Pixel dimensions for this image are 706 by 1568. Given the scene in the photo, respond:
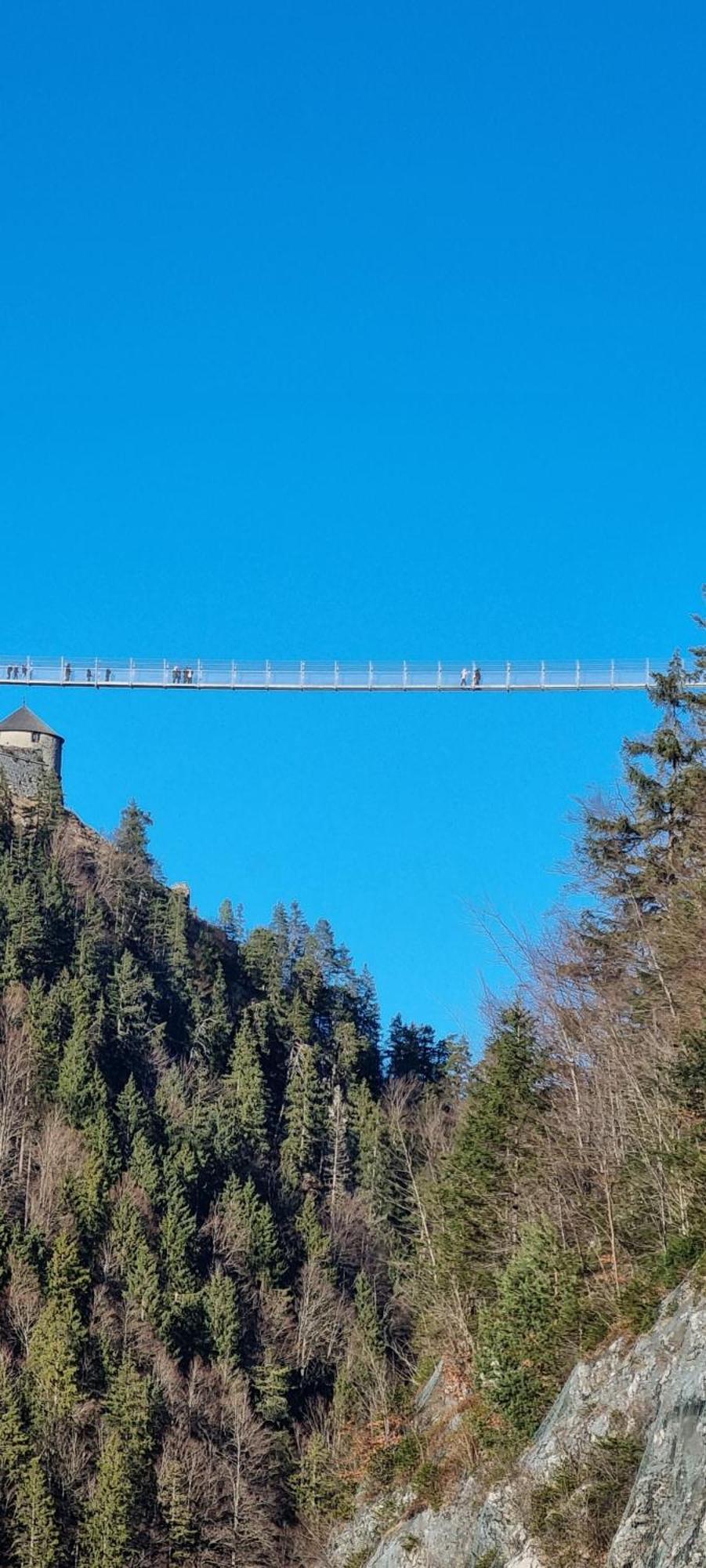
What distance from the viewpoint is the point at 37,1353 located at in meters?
70.4

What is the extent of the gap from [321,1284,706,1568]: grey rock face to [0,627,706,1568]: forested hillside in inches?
32.7

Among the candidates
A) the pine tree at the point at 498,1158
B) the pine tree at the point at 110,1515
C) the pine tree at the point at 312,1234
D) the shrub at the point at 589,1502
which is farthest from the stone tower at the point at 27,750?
the shrub at the point at 589,1502

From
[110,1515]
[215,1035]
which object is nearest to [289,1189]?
[215,1035]

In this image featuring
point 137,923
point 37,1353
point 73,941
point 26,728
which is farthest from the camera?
point 26,728

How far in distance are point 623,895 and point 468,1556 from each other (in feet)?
48.4

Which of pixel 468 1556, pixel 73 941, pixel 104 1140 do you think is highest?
pixel 73 941

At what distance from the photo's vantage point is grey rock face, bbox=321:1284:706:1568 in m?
19.5

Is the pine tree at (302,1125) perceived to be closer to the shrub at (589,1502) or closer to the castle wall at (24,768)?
the castle wall at (24,768)

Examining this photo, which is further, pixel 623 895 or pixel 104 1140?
pixel 104 1140

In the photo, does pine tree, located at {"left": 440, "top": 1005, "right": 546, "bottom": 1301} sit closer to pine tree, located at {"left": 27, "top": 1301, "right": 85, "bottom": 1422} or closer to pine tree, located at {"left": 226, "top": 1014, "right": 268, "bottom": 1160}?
pine tree, located at {"left": 27, "top": 1301, "right": 85, "bottom": 1422}

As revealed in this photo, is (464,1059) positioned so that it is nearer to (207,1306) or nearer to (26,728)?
(207,1306)

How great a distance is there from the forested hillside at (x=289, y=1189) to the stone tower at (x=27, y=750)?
13.4ft

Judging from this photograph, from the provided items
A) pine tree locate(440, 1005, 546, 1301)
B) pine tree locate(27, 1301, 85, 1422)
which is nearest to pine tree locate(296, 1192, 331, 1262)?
pine tree locate(27, 1301, 85, 1422)

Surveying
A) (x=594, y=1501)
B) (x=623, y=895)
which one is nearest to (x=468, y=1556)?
(x=594, y=1501)
